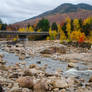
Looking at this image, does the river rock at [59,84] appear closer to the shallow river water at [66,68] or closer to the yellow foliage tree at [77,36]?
the shallow river water at [66,68]

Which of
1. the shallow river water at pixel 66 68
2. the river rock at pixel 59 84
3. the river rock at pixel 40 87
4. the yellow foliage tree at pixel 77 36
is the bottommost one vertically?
the shallow river water at pixel 66 68

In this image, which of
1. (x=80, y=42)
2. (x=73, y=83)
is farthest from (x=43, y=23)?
(x=73, y=83)

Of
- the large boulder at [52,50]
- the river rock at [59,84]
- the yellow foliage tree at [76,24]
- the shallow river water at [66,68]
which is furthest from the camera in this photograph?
the yellow foliage tree at [76,24]

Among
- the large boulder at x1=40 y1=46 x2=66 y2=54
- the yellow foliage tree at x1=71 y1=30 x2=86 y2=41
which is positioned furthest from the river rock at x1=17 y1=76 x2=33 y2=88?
the yellow foliage tree at x1=71 y1=30 x2=86 y2=41

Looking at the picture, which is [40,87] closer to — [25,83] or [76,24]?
[25,83]

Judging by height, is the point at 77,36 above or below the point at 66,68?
above

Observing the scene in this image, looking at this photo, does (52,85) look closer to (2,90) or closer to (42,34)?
(2,90)

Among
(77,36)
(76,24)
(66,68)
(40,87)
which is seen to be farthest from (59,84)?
(76,24)

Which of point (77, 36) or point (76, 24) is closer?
point (77, 36)

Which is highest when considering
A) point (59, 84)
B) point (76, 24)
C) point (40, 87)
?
point (76, 24)

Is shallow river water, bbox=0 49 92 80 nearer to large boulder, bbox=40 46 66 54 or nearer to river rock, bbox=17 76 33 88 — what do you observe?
river rock, bbox=17 76 33 88

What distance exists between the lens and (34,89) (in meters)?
10.2

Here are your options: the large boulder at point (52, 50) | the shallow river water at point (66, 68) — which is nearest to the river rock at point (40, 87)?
the shallow river water at point (66, 68)

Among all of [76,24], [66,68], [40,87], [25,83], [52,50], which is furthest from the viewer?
[76,24]
